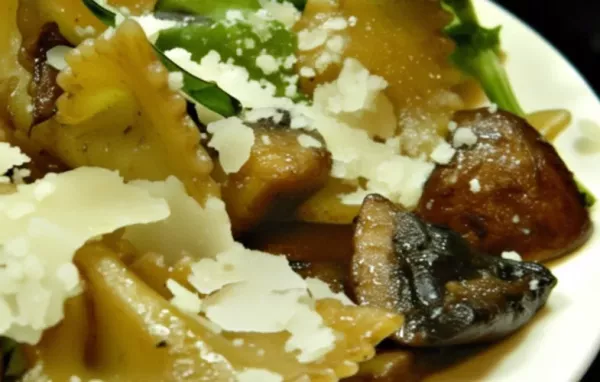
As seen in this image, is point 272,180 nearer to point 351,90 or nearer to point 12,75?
point 351,90

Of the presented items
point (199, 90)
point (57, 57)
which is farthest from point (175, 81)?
point (57, 57)

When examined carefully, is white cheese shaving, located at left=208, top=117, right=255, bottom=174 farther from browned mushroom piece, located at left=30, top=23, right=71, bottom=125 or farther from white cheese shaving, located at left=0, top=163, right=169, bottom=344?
browned mushroom piece, located at left=30, top=23, right=71, bottom=125

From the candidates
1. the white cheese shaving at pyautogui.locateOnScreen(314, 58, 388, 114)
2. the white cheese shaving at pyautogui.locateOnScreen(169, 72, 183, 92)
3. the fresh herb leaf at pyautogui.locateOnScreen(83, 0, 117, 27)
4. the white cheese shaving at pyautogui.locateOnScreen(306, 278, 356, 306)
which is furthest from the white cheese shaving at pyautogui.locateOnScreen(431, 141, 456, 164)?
the fresh herb leaf at pyautogui.locateOnScreen(83, 0, 117, 27)

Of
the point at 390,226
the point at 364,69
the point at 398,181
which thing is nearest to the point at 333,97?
the point at 364,69

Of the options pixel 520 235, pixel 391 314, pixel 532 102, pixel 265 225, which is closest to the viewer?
pixel 391 314

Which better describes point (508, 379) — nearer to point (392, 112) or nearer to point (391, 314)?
point (391, 314)
